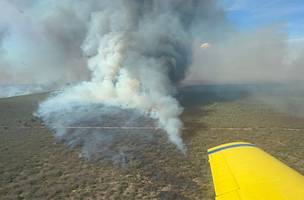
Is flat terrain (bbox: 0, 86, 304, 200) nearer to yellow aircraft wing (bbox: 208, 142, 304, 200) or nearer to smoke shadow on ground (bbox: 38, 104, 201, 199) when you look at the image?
smoke shadow on ground (bbox: 38, 104, 201, 199)

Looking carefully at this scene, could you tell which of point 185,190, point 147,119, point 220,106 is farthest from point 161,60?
point 185,190

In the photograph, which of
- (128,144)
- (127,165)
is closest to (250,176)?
(127,165)

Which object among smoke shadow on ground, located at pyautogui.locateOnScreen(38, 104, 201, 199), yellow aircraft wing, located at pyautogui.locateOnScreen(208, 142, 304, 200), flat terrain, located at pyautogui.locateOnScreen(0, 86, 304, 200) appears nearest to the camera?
yellow aircraft wing, located at pyautogui.locateOnScreen(208, 142, 304, 200)

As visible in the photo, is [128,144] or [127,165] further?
[128,144]

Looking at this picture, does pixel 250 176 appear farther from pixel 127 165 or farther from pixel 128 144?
pixel 128 144

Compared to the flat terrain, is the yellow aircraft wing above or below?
below

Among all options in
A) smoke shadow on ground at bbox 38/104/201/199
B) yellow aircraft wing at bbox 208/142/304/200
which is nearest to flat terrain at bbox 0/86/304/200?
smoke shadow on ground at bbox 38/104/201/199
